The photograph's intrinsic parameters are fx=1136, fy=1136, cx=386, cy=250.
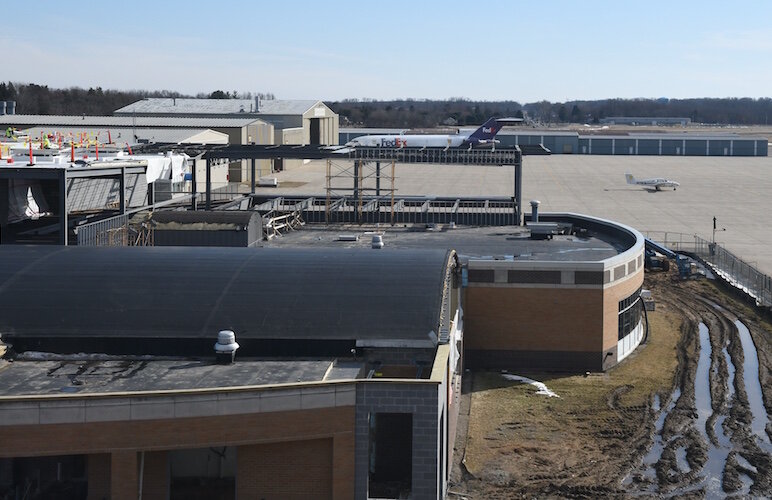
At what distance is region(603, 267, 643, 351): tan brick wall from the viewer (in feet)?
134

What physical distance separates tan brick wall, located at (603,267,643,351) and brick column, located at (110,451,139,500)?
21.2 metres

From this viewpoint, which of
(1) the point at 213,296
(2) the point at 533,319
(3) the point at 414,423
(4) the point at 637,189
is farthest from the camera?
(4) the point at 637,189

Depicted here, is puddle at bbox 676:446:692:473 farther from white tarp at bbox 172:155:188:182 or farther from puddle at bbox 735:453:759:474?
white tarp at bbox 172:155:188:182

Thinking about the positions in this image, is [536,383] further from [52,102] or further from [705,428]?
[52,102]

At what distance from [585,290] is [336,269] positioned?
465 inches

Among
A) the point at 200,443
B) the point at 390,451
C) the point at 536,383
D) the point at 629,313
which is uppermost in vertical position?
the point at 200,443

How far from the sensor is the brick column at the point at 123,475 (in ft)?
78.5

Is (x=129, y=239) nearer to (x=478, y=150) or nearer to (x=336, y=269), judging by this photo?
(x=336, y=269)

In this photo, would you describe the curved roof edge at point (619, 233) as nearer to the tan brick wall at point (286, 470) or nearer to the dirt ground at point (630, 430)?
the dirt ground at point (630, 430)

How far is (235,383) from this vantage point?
87.7 feet


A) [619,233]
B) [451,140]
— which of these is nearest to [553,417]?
[619,233]

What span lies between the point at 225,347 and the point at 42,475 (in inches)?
207

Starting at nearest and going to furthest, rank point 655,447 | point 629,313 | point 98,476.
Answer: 1. point 98,476
2. point 655,447
3. point 629,313

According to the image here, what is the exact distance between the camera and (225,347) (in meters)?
28.2
